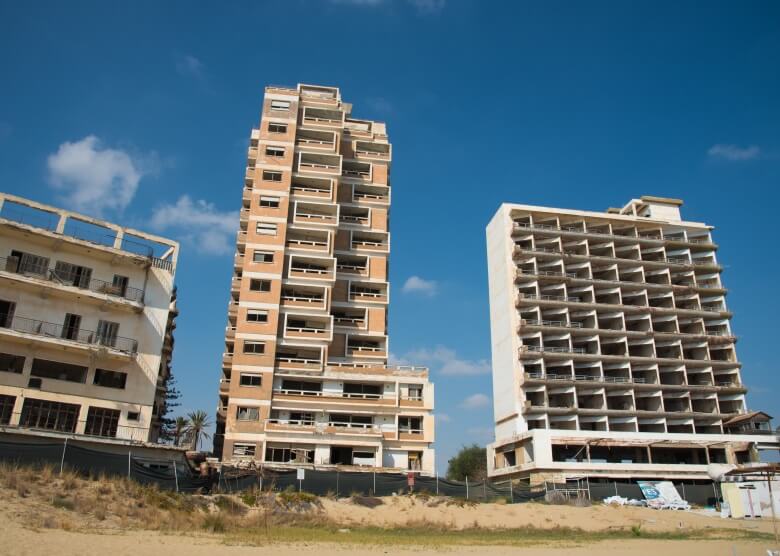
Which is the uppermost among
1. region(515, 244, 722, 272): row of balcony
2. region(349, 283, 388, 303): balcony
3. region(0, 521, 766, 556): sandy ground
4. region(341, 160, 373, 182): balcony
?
region(341, 160, 373, 182): balcony

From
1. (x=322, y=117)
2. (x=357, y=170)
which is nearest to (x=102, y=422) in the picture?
(x=357, y=170)

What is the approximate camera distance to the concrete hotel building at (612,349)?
217ft

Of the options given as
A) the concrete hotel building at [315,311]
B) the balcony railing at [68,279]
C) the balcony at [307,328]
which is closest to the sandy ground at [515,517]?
the concrete hotel building at [315,311]

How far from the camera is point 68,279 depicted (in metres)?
43.7

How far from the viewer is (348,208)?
67.4m

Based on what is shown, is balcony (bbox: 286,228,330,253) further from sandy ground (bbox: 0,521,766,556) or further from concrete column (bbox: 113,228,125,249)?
sandy ground (bbox: 0,521,766,556)

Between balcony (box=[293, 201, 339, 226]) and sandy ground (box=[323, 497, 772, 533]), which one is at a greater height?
balcony (box=[293, 201, 339, 226])

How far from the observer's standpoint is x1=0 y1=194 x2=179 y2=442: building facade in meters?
40.6

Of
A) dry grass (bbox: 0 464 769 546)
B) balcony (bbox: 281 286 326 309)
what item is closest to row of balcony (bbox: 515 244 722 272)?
balcony (bbox: 281 286 326 309)

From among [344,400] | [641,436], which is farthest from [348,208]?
[641,436]

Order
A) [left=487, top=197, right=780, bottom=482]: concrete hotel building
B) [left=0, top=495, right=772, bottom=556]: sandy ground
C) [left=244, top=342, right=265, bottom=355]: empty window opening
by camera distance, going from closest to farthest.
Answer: [left=0, top=495, right=772, bottom=556]: sandy ground, [left=244, top=342, right=265, bottom=355]: empty window opening, [left=487, top=197, right=780, bottom=482]: concrete hotel building

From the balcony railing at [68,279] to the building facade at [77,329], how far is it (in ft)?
0.20

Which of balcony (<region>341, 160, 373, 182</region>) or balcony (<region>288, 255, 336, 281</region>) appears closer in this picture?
balcony (<region>288, 255, 336, 281</region>)

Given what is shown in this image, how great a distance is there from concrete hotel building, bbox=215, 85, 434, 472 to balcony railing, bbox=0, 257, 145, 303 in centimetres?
1154
